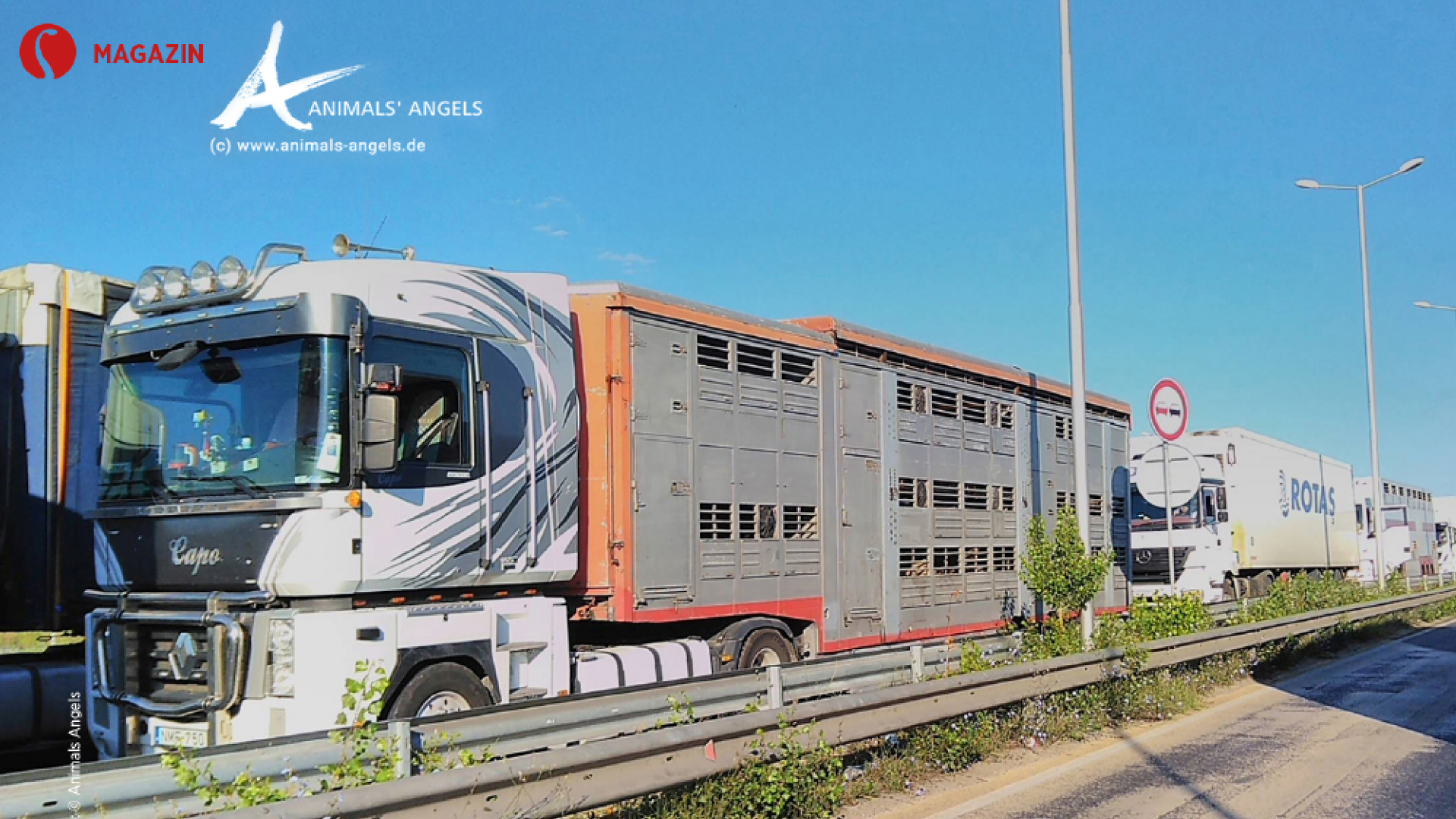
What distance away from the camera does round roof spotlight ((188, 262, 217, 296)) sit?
784 centimetres

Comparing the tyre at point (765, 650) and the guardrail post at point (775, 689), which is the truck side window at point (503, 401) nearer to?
the guardrail post at point (775, 689)

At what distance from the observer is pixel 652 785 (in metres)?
6.16

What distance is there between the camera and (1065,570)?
12.0 metres

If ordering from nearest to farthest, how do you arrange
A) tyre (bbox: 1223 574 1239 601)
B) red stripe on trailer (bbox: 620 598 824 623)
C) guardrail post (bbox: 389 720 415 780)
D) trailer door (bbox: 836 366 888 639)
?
1. guardrail post (bbox: 389 720 415 780)
2. red stripe on trailer (bbox: 620 598 824 623)
3. trailer door (bbox: 836 366 888 639)
4. tyre (bbox: 1223 574 1239 601)

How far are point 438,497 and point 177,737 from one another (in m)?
2.04

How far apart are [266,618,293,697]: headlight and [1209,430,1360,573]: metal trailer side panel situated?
25.1 m

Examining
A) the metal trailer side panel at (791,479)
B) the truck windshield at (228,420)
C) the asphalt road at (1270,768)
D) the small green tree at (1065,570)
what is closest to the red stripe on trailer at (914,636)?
the metal trailer side panel at (791,479)

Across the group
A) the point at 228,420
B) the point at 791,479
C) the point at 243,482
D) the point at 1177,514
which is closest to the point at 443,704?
the point at 243,482

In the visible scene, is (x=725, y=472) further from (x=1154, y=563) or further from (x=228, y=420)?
(x=1154, y=563)

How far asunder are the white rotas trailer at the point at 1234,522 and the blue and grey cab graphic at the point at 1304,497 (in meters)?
0.04

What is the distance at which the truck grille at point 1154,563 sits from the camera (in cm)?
2617

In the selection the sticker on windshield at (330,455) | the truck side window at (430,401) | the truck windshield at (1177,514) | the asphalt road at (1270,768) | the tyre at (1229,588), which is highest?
the truck side window at (430,401)

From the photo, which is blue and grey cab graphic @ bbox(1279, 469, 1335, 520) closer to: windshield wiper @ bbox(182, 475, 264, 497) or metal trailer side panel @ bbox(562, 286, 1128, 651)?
metal trailer side panel @ bbox(562, 286, 1128, 651)

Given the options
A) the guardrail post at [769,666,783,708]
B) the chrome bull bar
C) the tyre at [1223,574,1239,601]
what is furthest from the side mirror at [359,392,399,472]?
the tyre at [1223,574,1239,601]
